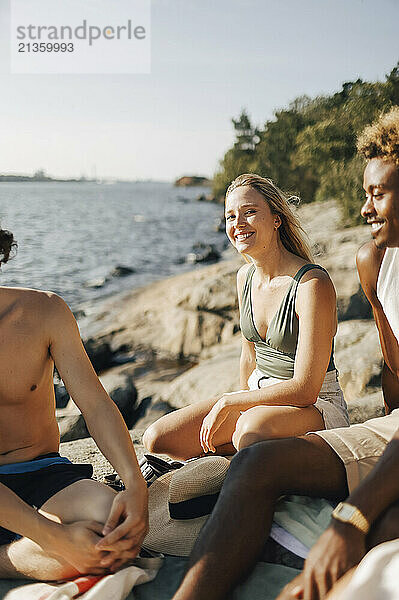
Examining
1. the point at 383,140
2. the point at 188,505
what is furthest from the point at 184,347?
the point at 383,140

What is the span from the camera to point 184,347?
10000 millimetres

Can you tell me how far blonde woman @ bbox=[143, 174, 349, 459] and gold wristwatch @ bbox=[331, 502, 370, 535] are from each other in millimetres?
803

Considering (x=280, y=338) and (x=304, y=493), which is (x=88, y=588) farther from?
(x=280, y=338)

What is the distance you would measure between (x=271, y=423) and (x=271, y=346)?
0.55 metres

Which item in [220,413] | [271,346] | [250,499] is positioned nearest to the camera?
[250,499]

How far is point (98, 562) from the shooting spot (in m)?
2.40

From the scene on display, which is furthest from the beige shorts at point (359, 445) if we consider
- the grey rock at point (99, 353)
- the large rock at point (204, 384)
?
the grey rock at point (99, 353)

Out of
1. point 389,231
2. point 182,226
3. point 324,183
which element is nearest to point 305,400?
point 389,231

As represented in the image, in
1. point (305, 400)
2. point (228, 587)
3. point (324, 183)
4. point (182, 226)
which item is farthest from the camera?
point (182, 226)

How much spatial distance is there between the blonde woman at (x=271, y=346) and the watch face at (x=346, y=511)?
0.79m

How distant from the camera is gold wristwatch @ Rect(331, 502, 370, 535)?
2129 millimetres

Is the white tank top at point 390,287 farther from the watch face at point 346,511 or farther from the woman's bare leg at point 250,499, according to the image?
the watch face at point 346,511

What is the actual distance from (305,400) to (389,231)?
2.95 ft

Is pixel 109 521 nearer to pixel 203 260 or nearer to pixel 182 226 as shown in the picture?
pixel 203 260
